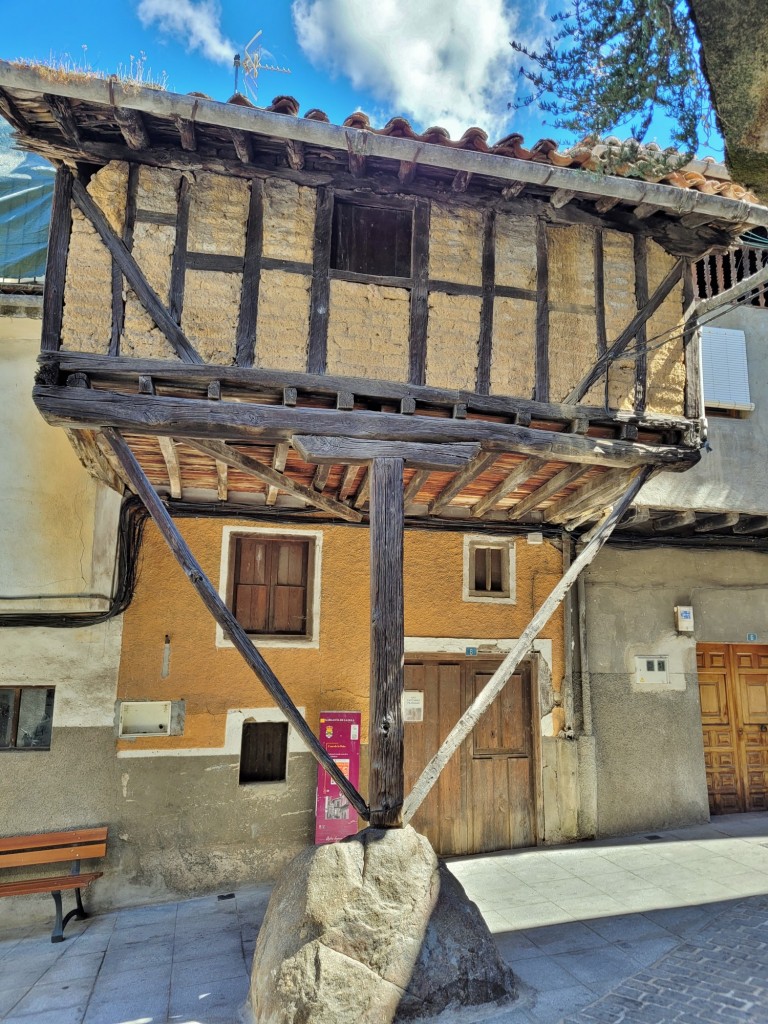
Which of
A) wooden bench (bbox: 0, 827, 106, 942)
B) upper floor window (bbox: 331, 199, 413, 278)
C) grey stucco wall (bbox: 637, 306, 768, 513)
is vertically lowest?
wooden bench (bbox: 0, 827, 106, 942)

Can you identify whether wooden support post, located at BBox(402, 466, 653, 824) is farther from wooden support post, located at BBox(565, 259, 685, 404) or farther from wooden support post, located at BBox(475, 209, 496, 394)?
wooden support post, located at BBox(475, 209, 496, 394)

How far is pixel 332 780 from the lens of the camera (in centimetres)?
631

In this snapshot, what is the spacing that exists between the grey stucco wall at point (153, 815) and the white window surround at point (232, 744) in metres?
0.05

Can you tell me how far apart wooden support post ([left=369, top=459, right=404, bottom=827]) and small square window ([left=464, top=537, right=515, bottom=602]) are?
9.63 feet

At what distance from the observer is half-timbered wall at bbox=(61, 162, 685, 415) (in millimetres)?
4695

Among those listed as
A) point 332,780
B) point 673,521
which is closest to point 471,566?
point 673,521

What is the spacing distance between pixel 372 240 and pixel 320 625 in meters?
3.72

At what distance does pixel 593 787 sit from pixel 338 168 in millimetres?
6675

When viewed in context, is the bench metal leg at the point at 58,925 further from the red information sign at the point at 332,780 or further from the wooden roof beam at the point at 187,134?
the wooden roof beam at the point at 187,134

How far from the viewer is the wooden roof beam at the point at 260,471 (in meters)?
4.85

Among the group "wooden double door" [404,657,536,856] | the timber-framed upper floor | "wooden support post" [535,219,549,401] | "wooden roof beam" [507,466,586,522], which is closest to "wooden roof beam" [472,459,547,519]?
the timber-framed upper floor

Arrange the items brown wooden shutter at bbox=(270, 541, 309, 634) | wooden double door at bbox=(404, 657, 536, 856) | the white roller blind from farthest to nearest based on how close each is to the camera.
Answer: the white roller blind, wooden double door at bbox=(404, 657, 536, 856), brown wooden shutter at bbox=(270, 541, 309, 634)

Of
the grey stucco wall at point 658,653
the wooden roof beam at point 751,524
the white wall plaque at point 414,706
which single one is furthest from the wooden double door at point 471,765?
the wooden roof beam at point 751,524

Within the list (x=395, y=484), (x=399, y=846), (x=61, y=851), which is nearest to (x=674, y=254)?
(x=395, y=484)
